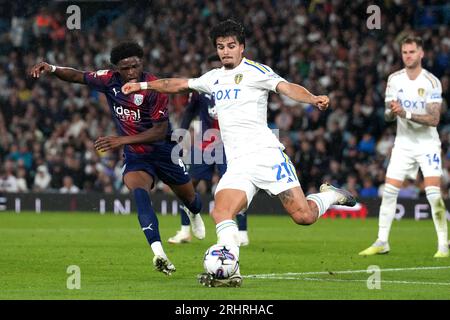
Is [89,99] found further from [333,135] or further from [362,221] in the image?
[362,221]

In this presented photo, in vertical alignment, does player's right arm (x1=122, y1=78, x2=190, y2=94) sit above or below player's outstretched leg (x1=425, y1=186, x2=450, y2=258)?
above

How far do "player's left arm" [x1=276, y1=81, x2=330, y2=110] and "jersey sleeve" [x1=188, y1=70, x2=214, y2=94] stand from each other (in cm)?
68

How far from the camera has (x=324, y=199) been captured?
10.6m

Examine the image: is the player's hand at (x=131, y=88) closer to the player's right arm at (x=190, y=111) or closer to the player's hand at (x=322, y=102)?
the player's hand at (x=322, y=102)

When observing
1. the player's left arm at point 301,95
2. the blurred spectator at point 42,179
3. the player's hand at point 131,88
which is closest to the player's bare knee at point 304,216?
the player's left arm at point 301,95

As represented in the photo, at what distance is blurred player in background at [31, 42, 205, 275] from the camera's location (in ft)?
37.4

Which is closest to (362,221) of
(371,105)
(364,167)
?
(364,167)

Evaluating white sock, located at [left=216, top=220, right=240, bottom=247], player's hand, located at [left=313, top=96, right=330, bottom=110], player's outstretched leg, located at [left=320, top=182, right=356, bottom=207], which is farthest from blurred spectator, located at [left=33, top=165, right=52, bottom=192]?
player's hand, located at [left=313, top=96, right=330, bottom=110]

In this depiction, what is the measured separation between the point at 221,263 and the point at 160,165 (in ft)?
9.59

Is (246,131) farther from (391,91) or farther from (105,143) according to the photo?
(391,91)

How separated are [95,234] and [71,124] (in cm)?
1069

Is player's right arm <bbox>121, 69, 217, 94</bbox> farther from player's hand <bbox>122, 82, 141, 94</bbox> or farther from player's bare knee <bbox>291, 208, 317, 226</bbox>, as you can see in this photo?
player's bare knee <bbox>291, 208, 317, 226</bbox>

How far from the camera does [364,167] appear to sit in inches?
938

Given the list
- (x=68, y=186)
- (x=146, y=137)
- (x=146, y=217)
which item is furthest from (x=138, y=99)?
Result: (x=68, y=186)
